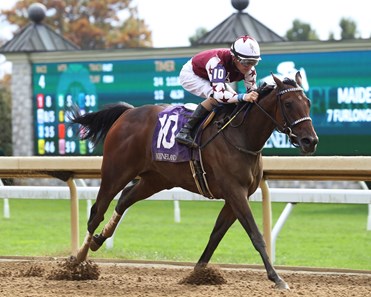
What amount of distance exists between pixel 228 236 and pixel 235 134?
5600 millimetres

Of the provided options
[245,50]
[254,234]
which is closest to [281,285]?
[254,234]

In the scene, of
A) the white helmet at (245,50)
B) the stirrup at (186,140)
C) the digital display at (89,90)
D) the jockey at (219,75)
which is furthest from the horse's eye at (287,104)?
the digital display at (89,90)

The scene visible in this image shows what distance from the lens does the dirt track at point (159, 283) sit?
20.5ft

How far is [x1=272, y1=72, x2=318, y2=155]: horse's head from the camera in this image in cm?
614

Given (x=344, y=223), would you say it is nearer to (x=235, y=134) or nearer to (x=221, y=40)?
(x=221, y=40)

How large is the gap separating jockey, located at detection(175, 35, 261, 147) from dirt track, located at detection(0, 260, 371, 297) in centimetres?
97

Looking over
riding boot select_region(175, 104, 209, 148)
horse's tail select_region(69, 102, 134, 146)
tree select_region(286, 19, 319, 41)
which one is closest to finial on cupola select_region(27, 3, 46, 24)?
horse's tail select_region(69, 102, 134, 146)

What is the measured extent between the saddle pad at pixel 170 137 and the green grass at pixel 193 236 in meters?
1.99

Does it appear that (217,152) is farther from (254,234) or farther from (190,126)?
(254,234)

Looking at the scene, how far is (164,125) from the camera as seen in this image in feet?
23.2

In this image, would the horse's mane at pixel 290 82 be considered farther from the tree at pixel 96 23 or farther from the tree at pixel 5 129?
the tree at pixel 96 23

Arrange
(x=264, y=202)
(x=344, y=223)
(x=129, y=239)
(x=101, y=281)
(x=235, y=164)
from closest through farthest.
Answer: (x=235, y=164)
(x=101, y=281)
(x=264, y=202)
(x=129, y=239)
(x=344, y=223)

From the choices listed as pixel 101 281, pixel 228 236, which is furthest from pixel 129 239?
pixel 101 281

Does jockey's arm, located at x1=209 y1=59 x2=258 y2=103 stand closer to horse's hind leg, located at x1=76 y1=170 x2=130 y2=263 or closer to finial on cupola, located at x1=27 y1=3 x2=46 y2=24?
horse's hind leg, located at x1=76 y1=170 x2=130 y2=263
